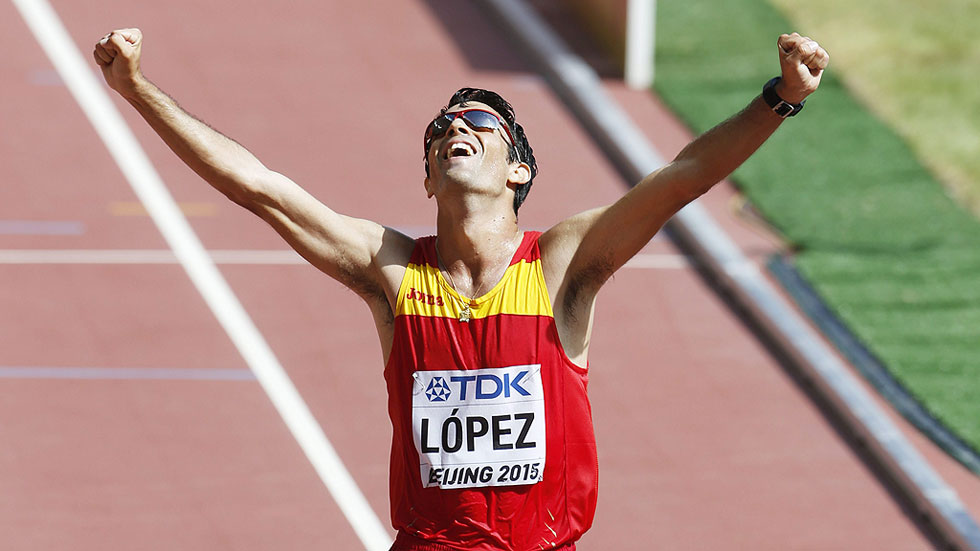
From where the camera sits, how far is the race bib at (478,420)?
14.8ft

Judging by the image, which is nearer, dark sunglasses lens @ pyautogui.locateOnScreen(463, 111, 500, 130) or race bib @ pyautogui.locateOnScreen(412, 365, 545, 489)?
race bib @ pyautogui.locateOnScreen(412, 365, 545, 489)

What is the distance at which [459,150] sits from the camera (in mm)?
4570

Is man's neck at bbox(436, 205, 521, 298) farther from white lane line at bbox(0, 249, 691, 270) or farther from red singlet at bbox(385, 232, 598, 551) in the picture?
white lane line at bbox(0, 249, 691, 270)

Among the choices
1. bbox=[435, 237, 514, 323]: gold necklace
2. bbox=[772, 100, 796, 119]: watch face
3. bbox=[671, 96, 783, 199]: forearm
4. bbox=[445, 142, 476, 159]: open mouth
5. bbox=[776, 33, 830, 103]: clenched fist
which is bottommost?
bbox=[435, 237, 514, 323]: gold necklace

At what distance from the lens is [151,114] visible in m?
4.54

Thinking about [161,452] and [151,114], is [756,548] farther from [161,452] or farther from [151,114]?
[151,114]

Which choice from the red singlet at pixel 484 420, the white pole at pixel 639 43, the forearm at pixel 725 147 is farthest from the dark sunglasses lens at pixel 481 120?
the white pole at pixel 639 43

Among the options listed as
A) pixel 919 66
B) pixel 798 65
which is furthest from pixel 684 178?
pixel 919 66

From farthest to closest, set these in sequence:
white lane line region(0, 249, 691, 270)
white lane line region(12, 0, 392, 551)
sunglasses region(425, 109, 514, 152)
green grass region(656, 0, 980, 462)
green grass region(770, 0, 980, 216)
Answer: green grass region(770, 0, 980, 216)
white lane line region(0, 249, 691, 270)
green grass region(656, 0, 980, 462)
white lane line region(12, 0, 392, 551)
sunglasses region(425, 109, 514, 152)

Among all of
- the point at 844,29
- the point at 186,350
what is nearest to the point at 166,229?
the point at 186,350

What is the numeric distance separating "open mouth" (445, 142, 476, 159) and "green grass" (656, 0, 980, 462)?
5.66m

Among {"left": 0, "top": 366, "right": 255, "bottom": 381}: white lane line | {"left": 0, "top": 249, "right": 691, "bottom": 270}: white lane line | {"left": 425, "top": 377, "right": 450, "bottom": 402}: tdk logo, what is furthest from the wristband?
{"left": 0, "top": 249, "right": 691, "bottom": 270}: white lane line

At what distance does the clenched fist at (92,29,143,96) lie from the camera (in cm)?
442

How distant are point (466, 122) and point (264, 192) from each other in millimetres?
667
